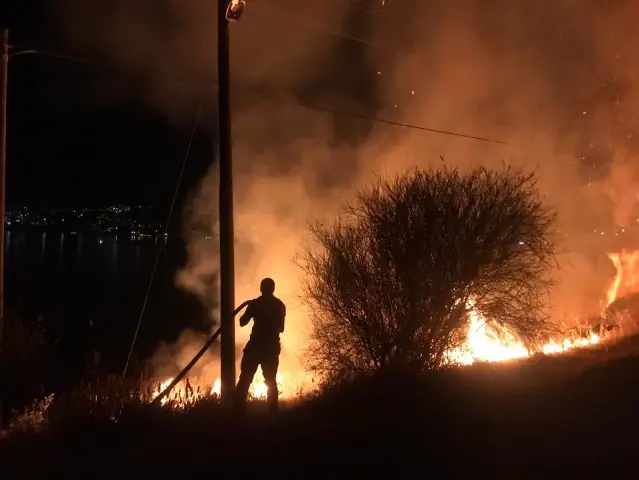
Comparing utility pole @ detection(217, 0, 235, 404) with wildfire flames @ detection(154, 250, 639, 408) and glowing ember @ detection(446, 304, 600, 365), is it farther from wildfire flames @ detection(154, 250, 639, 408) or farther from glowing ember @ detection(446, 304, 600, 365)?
glowing ember @ detection(446, 304, 600, 365)

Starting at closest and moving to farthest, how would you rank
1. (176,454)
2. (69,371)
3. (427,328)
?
(176,454) → (427,328) → (69,371)

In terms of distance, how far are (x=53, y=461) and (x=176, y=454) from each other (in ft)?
4.12

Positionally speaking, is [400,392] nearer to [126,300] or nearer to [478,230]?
[478,230]

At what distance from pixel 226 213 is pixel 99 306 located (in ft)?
79.1

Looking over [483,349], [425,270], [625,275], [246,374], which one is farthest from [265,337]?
[625,275]

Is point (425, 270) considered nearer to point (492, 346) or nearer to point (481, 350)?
point (481, 350)

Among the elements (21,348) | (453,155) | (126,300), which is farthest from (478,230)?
(126,300)

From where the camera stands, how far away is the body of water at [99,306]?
18.4 m

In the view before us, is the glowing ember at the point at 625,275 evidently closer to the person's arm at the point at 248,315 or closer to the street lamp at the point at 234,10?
the person's arm at the point at 248,315

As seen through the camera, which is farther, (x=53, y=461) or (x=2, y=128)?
(x=2, y=128)

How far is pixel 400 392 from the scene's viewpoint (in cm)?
580

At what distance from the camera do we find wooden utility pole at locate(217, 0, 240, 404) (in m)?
7.49

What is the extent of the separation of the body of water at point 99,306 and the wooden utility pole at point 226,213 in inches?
101

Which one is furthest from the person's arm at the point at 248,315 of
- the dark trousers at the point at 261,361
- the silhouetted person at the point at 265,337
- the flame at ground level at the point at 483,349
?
the flame at ground level at the point at 483,349
